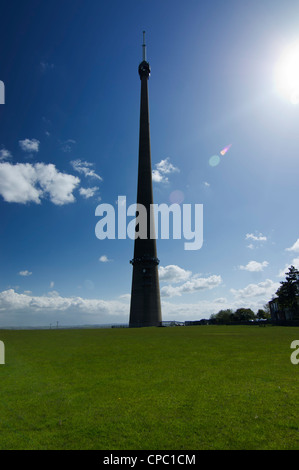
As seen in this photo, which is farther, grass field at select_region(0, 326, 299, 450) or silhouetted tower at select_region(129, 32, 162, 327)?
silhouetted tower at select_region(129, 32, 162, 327)

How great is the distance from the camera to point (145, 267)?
214ft

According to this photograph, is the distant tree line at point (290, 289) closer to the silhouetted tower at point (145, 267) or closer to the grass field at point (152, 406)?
the silhouetted tower at point (145, 267)

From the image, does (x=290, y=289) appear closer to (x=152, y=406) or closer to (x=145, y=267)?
(x=145, y=267)

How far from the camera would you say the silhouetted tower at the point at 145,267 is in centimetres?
6347

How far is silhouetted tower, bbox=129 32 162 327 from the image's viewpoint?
208ft

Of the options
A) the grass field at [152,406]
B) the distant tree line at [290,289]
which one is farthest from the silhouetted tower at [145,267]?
the grass field at [152,406]

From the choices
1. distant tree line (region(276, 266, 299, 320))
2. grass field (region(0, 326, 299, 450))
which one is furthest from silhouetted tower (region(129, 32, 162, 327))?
grass field (region(0, 326, 299, 450))

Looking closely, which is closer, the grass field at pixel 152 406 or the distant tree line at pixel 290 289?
the grass field at pixel 152 406

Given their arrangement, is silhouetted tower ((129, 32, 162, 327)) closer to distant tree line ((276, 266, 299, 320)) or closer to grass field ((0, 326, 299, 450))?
distant tree line ((276, 266, 299, 320))

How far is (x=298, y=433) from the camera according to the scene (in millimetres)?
5570

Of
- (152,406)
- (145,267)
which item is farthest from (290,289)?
(152,406)
